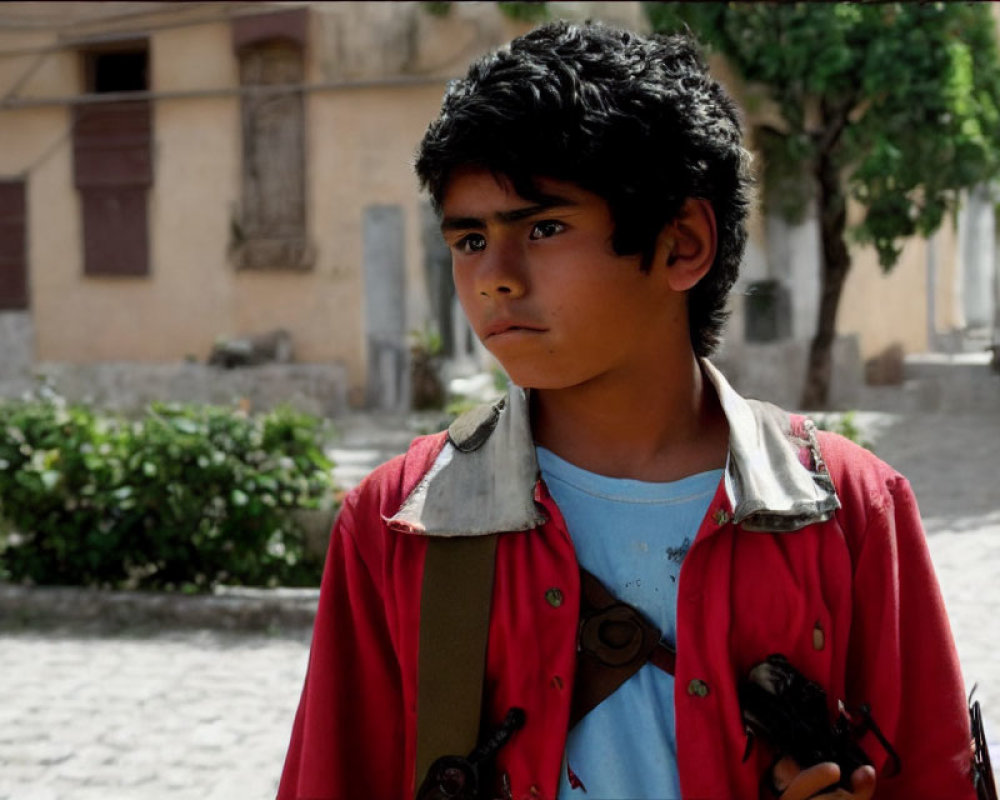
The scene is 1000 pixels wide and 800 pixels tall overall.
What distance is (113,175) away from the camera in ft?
50.3

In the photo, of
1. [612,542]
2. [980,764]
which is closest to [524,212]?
[612,542]


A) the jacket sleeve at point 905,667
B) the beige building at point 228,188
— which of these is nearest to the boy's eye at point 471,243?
the jacket sleeve at point 905,667

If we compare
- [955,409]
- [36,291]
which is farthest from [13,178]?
[955,409]

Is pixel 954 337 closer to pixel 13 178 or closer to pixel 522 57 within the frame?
pixel 13 178

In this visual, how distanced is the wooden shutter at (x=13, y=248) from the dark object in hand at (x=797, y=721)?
15298 millimetres

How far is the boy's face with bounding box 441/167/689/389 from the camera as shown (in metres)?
1.68

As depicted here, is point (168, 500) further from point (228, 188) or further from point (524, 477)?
point (228, 188)

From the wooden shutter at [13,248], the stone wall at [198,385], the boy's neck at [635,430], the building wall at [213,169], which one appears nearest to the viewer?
the boy's neck at [635,430]

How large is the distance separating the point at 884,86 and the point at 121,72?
8.56 metres

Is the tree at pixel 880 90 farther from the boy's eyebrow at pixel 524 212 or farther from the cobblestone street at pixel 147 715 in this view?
the boy's eyebrow at pixel 524 212

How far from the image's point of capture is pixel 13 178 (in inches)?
618

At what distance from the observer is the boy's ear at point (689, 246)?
1.76 m

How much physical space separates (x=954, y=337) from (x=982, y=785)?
17887 millimetres

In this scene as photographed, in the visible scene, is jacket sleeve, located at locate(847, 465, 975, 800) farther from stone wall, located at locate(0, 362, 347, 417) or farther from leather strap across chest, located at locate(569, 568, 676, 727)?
stone wall, located at locate(0, 362, 347, 417)
